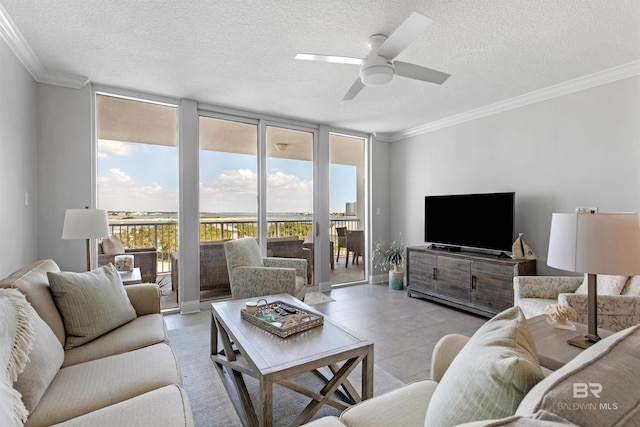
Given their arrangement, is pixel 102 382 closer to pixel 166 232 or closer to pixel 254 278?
pixel 254 278

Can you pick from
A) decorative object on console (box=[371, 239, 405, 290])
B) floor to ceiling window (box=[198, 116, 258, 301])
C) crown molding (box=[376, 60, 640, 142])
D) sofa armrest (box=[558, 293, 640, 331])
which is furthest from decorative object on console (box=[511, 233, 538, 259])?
floor to ceiling window (box=[198, 116, 258, 301])

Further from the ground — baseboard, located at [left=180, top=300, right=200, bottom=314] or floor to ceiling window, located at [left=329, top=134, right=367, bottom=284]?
floor to ceiling window, located at [left=329, top=134, right=367, bottom=284]

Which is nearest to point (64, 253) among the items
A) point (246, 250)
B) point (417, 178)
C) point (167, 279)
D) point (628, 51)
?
point (167, 279)

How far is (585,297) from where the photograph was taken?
2189 millimetres

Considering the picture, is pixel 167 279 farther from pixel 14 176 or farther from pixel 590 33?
pixel 590 33

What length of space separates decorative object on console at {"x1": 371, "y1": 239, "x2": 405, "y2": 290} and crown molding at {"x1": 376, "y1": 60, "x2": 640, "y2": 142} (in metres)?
1.90

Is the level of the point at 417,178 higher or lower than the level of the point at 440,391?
higher

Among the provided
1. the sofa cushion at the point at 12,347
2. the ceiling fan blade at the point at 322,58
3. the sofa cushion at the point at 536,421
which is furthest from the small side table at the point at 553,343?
the ceiling fan blade at the point at 322,58

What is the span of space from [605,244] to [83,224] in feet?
11.1

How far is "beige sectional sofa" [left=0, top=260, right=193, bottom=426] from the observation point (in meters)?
1.15

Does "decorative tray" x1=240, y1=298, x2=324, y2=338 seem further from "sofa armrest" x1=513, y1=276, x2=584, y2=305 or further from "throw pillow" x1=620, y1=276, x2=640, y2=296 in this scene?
"throw pillow" x1=620, y1=276, x2=640, y2=296

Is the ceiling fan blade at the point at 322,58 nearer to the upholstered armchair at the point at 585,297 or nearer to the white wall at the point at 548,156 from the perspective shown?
the upholstered armchair at the point at 585,297

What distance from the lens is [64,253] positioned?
302 centimetres

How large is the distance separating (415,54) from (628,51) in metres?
1.75
